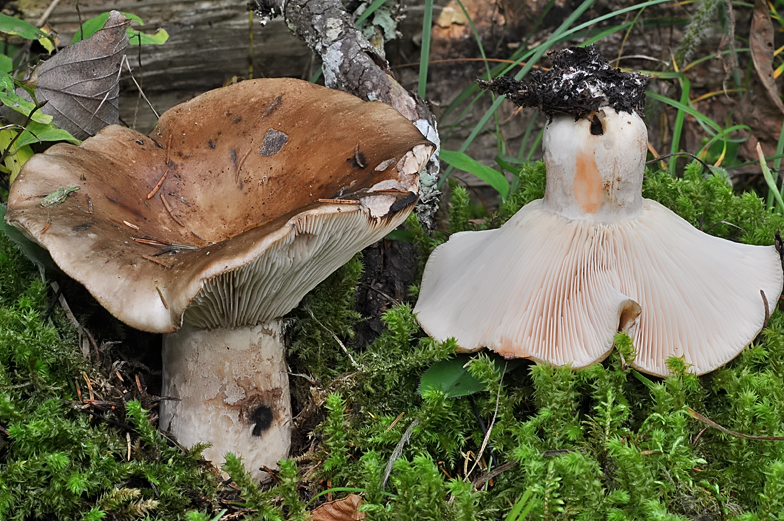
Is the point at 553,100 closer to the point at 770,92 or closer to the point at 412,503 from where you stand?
the point at 412,503

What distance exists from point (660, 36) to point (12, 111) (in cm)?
329

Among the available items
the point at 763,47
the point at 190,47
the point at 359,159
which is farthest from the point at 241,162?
the point at 763,47

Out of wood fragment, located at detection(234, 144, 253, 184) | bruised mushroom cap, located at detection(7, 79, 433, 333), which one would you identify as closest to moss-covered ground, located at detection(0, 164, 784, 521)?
bruised mushroom cap, located at detection(7, 79, 433, 333)

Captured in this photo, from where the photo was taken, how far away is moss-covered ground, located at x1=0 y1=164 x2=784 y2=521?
63.8 inches

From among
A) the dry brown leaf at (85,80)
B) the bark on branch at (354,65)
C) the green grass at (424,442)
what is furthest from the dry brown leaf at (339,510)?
the dry brown leaf at (85,80)

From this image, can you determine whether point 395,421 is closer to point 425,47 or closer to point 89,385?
point 89,385

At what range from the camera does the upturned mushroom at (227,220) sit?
1.52 metres

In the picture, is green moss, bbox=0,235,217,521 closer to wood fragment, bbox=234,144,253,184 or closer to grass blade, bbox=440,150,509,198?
wood fragment, bbox=234,144,253,184

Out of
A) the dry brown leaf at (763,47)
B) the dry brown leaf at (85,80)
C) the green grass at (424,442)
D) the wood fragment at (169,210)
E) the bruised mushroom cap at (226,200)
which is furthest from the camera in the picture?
the dry brown leaf at (763,47)

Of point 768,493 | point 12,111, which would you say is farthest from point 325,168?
point 768,493

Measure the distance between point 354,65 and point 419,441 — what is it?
4.57ft

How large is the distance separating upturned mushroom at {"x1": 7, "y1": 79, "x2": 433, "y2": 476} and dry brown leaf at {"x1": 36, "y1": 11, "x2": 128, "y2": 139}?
28 centimetres

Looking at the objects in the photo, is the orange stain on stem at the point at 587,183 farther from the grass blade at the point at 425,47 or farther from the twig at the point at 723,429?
the grass blade at the point at 425,47

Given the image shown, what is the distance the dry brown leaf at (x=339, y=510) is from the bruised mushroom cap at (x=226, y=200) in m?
0.57
